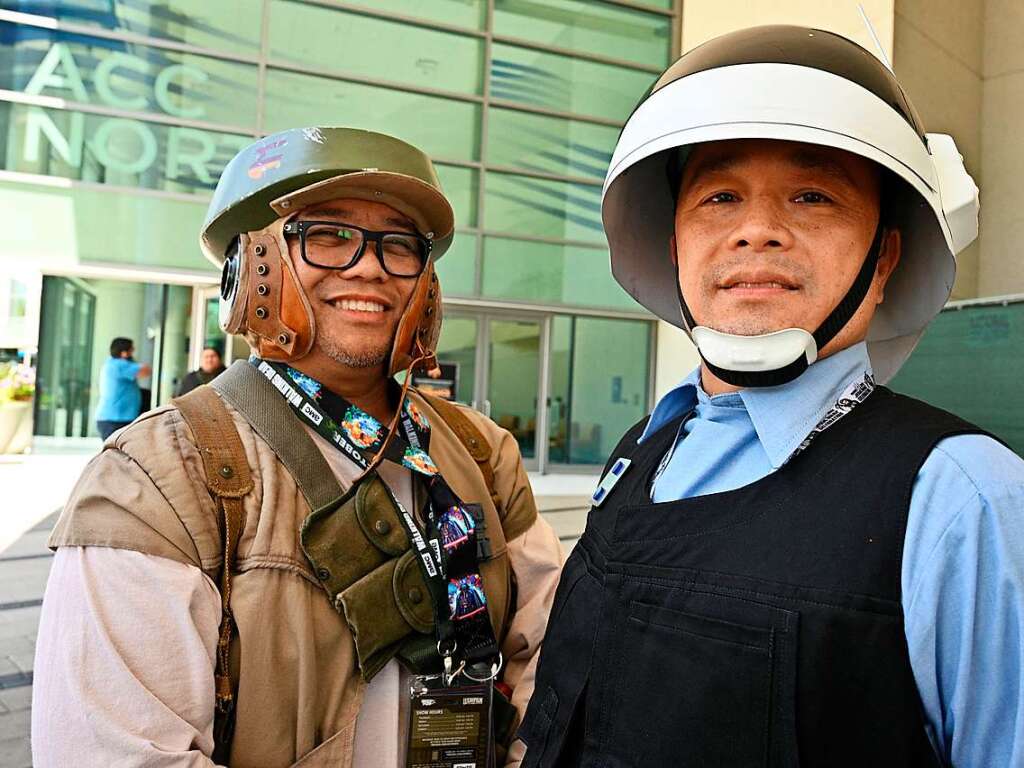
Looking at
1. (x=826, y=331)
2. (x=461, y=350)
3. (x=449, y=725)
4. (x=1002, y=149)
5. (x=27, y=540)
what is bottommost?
(x=27, y=540)

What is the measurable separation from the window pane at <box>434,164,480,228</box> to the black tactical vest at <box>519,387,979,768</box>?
9812 mm

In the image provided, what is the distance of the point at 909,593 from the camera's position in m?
0.87

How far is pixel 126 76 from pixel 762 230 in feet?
34.5

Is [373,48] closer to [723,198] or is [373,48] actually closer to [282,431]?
[282,431]

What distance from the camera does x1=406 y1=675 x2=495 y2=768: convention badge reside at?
5.18 ft

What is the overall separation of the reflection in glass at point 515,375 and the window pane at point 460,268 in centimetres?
69

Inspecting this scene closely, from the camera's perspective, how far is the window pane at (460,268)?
34.5ft

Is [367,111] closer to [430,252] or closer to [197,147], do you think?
[197,147]

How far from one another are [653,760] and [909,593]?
0.40m

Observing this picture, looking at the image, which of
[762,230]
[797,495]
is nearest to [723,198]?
[762,230]

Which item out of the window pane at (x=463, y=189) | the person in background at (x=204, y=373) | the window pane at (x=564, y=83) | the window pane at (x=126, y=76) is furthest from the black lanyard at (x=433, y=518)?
the window pane at (x=564, y=83)

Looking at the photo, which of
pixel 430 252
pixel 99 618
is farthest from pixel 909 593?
pixel 430 252

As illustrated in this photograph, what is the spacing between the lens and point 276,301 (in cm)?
173

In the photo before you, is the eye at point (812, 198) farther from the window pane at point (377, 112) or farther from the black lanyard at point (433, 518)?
the window pane at point (377, 112)
